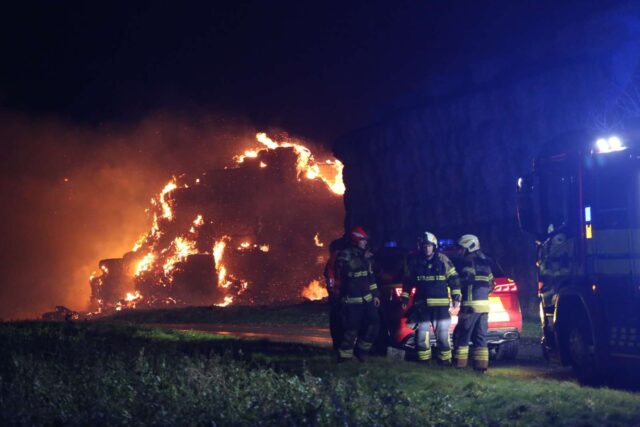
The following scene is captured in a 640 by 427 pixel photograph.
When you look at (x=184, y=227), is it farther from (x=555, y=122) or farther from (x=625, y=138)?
(x=625, y=138)

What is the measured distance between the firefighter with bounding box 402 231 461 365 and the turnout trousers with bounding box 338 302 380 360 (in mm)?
600

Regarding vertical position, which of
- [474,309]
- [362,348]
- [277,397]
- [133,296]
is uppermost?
[133,296]

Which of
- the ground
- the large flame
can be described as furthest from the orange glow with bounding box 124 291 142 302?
the ground

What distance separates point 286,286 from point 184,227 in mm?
12139

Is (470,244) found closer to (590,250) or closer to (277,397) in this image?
(590,250)

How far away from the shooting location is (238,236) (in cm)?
6438

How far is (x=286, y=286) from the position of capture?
197 ft

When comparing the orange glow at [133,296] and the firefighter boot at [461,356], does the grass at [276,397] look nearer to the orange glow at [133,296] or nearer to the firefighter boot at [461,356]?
the firefighter boot at [461,356]

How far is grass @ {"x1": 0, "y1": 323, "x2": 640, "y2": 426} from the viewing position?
670 cm

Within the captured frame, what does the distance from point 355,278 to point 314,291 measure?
47.0 meters

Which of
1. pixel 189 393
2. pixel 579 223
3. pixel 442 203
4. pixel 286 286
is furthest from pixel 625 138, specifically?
pixel 286 286

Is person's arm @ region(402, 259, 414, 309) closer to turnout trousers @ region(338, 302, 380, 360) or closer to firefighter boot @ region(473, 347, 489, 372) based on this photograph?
turnout trousers @ region(338, 302, 380, 360)

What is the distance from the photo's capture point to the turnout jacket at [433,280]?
36.4 feet

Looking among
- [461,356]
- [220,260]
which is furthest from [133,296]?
[461,356]
